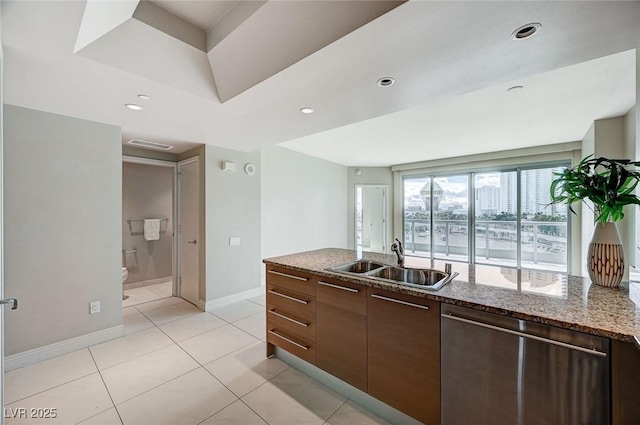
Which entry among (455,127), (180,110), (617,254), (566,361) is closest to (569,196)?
(617,254)

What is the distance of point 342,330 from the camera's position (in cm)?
190

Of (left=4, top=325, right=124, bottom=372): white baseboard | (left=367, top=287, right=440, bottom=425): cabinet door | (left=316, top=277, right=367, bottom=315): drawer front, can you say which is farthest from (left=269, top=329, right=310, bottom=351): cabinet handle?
(left=4, top=325, right=124, bottom=372): white baseboard

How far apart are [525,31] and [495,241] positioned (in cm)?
522

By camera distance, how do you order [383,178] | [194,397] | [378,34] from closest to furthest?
[378,34] → [194,397] → [383,178]

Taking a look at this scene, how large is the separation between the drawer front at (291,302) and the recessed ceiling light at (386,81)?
1680mm

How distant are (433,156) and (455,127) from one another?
2.04m

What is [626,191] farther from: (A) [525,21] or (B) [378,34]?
(B) [378,34]

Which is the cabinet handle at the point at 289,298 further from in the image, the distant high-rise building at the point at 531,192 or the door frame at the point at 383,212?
the distant high-rise building at the point at 531,192

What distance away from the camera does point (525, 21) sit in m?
1.30

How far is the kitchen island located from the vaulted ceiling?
1.36 m

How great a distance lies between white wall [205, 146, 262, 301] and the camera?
12.2ft

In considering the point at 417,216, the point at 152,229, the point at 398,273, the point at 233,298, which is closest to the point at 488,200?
the point at 417,216

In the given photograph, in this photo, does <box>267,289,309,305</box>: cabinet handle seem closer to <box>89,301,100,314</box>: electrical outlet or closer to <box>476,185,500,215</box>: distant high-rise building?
<box>89,301,100,314</box>: electrical outlet

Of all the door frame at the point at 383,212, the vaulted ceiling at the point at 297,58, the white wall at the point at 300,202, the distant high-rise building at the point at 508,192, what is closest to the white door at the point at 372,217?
the door frame at the point at 383,212
